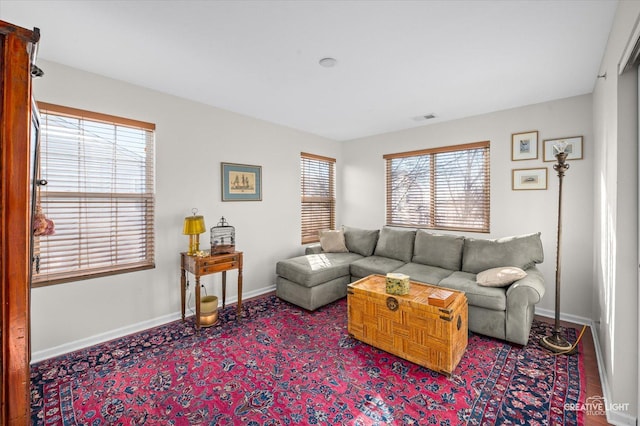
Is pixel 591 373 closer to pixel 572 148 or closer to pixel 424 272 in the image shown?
pixel 424 272

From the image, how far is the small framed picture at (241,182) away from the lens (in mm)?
3604

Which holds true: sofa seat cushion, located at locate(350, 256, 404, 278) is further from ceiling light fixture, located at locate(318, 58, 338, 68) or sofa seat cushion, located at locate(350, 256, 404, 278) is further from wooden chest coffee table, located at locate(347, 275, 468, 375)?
ceiling light fixture, located at locate(318, 58, 338, 68)

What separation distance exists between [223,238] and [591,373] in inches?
141

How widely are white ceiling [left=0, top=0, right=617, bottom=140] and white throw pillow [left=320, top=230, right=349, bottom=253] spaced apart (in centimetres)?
203

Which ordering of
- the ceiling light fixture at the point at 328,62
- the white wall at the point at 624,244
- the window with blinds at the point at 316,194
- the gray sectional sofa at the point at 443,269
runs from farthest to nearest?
the window with blinds at the point at 316,194, the gray sectional sofa at the point at 443,269, the ceiling light fixture at the point at 328,62, the white wall at the point at 624,244

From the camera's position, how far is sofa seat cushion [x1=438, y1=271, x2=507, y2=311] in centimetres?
258

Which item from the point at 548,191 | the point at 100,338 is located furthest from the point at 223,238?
the point at 548,191

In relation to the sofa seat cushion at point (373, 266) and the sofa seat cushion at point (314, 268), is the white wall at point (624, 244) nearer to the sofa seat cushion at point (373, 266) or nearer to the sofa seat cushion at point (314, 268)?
the sofa seat cushion at point (373, 266)

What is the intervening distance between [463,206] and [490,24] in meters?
2.53

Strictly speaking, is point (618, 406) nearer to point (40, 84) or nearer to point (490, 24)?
point (490, 24)

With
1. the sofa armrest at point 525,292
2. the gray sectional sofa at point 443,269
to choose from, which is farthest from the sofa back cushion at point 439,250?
the sofa armrest at point 525,292

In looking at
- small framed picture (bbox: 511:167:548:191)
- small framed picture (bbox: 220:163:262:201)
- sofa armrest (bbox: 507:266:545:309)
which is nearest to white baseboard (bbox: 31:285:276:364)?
small framed picture (bbox: 220:163:262:201)

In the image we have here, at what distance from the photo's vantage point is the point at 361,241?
436 centimetres

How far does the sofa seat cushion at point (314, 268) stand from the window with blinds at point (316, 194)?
0.88 metres
